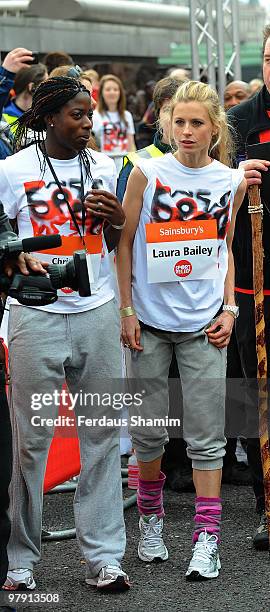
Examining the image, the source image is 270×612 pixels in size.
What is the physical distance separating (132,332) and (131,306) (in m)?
0.11

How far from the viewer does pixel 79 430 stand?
14.8ft

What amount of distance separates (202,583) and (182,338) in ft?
3.15

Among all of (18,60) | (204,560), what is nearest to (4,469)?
(204,560)

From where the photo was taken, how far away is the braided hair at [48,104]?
4352mm

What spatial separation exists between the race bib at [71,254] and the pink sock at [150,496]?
98 cm

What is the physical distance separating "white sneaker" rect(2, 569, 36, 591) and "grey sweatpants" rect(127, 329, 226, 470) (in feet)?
2.39

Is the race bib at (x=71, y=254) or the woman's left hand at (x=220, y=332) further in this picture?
the woman's left hand at (x=220, y=332)

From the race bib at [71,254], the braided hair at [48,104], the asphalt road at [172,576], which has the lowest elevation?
the asphalt road at [172,576]

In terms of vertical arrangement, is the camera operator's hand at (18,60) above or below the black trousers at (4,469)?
above

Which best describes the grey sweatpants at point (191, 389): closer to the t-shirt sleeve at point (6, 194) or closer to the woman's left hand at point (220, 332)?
the woman's left hand at point (220, 332)

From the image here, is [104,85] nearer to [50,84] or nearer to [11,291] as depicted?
[50,84]

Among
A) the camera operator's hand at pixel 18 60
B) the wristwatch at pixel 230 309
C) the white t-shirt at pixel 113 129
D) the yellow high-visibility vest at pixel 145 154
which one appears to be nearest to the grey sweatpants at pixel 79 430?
the wristwatch at pixel 230 309

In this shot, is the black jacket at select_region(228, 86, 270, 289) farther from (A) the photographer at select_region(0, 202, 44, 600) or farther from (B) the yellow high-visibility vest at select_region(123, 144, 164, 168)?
(A) the photographer at select_region(0, 202, 44, 600)

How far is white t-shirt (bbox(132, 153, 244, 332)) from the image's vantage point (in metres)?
4.65
